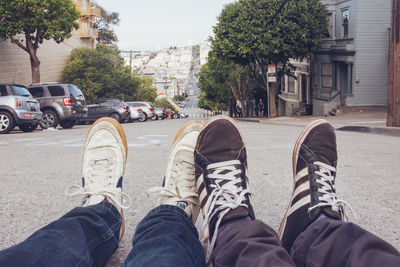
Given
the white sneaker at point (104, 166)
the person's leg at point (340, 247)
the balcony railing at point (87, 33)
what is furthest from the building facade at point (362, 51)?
the balcony railing at point (87, 33)

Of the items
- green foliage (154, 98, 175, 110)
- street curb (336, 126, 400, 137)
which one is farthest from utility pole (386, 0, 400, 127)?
green foliage (154, 98, 175, 110)

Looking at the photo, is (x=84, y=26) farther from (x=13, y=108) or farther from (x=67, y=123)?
(x=13, y=108)

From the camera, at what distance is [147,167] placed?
507 cm

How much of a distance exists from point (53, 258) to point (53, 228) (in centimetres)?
22

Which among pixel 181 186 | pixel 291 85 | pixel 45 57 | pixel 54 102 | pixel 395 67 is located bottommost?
pixel 181 186

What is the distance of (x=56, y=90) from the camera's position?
17.0 m

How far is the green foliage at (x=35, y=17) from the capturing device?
2084 centimetres

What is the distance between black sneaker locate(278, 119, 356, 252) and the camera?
7.05ft

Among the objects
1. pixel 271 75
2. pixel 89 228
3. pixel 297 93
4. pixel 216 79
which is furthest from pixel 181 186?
pixel 216 79

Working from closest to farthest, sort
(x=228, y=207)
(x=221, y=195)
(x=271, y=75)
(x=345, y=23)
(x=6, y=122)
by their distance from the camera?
(x=228, y=207) < (x=221, y=195) < (x=6, y=122) < (x=271, y=75) < (x=345, y=23)


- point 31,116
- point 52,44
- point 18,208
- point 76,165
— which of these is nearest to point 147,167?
point 76,165

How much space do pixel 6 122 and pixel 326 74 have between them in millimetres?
22714

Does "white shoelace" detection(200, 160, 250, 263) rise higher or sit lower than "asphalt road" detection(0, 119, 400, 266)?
higher

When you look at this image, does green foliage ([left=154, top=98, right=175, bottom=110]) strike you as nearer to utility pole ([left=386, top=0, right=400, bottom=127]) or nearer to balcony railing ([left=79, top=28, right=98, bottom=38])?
balcony railing ([left=79, top=28, right=98, bottom=38])
